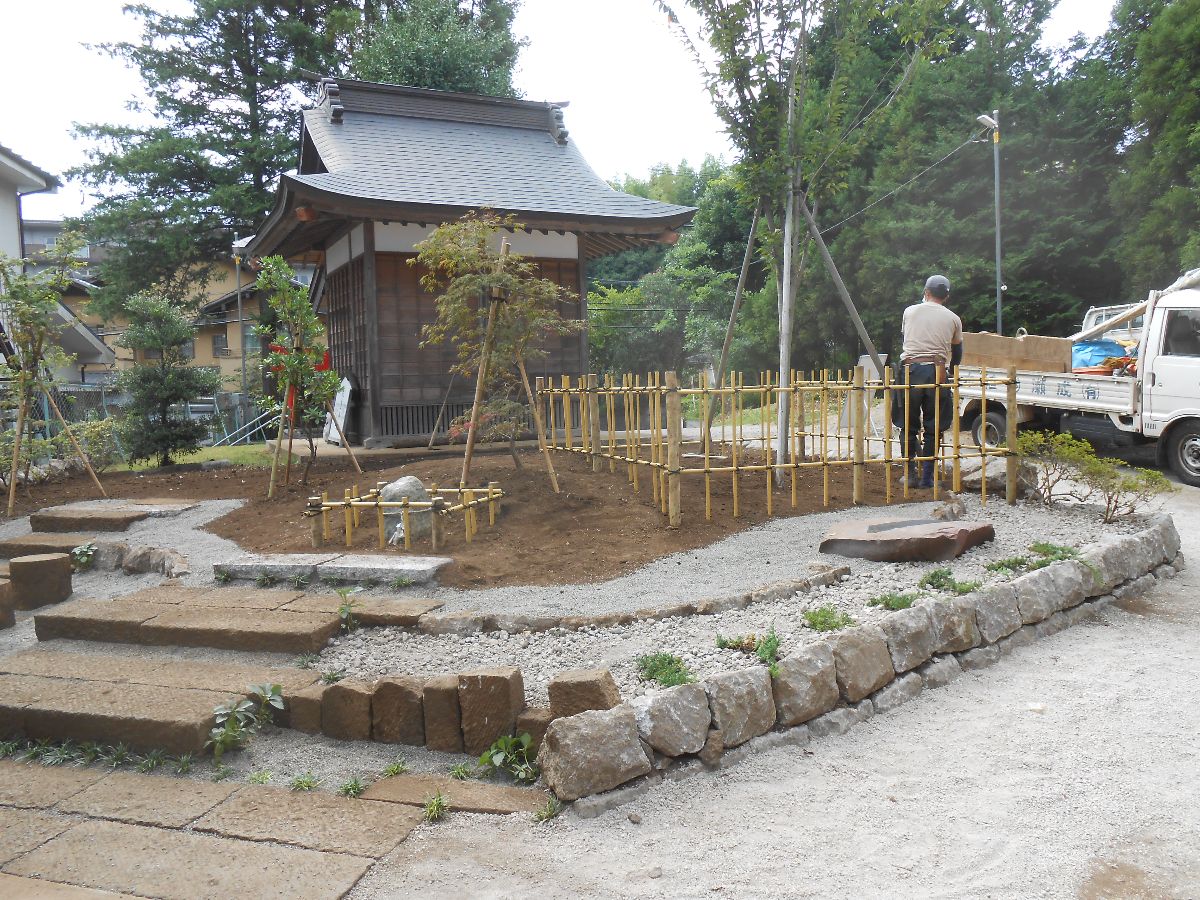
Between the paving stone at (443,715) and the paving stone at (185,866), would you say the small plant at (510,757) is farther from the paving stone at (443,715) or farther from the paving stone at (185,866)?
the paving stone at (185,866)

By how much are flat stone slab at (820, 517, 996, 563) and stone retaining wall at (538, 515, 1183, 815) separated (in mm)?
492

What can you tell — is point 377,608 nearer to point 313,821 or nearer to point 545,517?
point 313,821

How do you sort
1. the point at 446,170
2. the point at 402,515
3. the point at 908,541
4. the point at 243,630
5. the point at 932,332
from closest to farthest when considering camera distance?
the point at 243,630 → the point at 908,541 → the point at 402,515 → the point at 932,332 → the point at 446,170

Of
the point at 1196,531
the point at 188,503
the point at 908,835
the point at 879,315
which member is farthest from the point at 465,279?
the point at 879,315

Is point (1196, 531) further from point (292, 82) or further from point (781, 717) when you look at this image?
point (292, 82)

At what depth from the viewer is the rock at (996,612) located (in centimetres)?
445

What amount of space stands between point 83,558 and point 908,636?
6.01 metres

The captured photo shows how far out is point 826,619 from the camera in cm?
408

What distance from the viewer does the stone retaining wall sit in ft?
10.2

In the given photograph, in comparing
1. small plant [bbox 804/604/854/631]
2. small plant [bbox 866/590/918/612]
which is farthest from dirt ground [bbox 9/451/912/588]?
small plant [bbox 866/590/918/612]

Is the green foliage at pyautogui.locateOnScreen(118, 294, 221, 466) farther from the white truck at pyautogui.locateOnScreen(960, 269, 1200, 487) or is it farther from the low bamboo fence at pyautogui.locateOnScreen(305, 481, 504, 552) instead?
the white truck at pyautogui.locateOnScreen(960, 269, 1200, 487)

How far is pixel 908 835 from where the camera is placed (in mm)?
2857

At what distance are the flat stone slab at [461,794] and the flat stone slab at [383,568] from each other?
1.90 m

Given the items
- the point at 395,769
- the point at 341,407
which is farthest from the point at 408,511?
the point at 341,407
